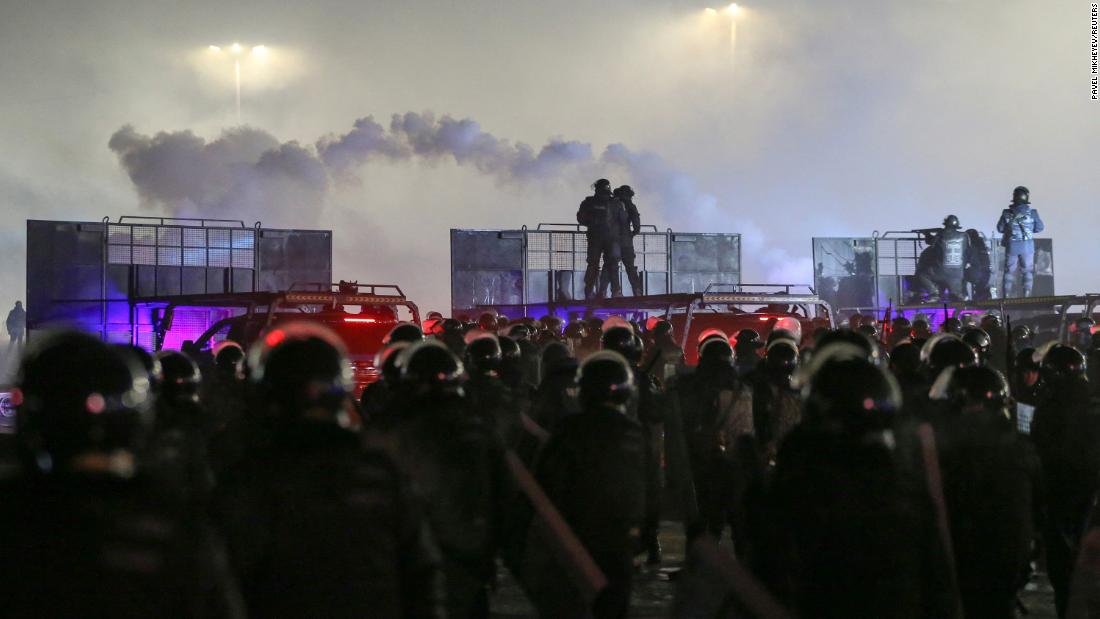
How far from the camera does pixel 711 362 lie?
9.02 m

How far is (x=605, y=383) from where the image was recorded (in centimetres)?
575

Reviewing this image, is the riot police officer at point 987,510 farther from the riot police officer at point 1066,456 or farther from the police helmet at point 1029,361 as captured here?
the police helmet at point 1029,361

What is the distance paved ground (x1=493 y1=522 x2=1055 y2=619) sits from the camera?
8.30 m

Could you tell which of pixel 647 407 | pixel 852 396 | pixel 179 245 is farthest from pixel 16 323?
pixel 852 396

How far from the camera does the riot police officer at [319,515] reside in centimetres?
335

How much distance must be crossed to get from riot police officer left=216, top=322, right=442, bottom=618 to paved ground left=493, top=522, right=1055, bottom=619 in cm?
500

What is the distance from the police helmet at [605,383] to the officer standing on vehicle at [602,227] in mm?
13765

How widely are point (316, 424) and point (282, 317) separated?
11718 millimetres

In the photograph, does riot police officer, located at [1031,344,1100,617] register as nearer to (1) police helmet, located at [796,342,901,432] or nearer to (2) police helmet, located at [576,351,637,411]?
(2) police helmet, located at [576,351,637,411]

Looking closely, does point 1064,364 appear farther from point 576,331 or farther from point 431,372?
point 576,331

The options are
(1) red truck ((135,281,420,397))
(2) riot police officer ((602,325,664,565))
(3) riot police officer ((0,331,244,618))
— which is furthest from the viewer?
(1) red truck ((135,281,420,397))

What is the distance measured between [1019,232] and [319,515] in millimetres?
18061

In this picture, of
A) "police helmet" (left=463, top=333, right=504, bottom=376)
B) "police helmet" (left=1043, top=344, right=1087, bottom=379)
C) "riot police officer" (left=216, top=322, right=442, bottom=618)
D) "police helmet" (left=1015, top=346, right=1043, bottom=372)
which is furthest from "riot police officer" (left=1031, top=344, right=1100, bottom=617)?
"riot police officer" (left=216, top=322, right=442, bottom=618)

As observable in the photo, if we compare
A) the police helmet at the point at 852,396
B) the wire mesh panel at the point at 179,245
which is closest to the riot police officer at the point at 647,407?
the police helmet at the point at 852,396
